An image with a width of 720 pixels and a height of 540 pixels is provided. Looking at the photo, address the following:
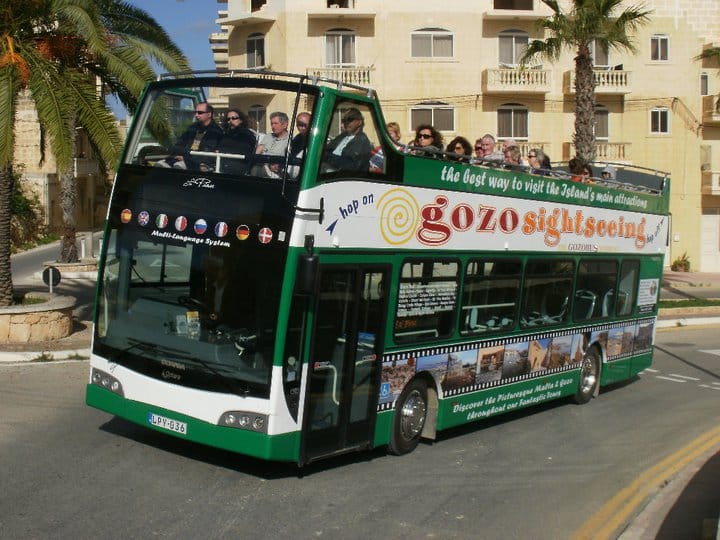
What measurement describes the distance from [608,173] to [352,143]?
8360mm

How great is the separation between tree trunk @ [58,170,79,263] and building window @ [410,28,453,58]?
17503mm

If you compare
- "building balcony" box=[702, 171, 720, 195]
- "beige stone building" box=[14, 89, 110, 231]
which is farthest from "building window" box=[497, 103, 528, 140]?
"beige stone building" box=[14, 89, 110, 231]

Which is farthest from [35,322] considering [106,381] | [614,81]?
[614,81]

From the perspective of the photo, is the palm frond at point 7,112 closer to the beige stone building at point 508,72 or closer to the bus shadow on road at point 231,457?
the bus shadow on road at point 231,457

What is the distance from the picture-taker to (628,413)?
47.0 ft

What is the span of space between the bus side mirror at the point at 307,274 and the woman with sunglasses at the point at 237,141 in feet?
3.84

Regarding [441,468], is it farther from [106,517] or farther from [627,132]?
[627,132]

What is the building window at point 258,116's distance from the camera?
914 centimetres

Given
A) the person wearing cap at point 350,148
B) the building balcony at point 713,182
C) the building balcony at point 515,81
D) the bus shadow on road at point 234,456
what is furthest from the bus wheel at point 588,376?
the building balcony at point 713,182

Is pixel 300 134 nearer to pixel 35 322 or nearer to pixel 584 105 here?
pixel 35 322

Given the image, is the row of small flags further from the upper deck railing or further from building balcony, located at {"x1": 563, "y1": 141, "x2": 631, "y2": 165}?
building balcony, located at {"x1": 563, "y1": 141, "x2": 631, "y2": 165}

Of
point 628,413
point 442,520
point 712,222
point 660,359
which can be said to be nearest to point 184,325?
point 442,520

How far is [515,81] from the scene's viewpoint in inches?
1619

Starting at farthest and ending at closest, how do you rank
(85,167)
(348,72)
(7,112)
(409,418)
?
(85,167), (348,72), (7,112), (409,418)
